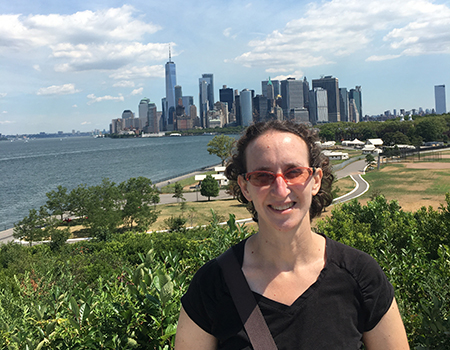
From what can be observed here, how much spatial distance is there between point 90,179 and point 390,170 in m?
51.7

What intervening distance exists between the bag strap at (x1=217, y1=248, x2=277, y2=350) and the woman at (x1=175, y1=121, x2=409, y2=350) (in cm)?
3

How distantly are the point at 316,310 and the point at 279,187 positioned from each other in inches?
22.3

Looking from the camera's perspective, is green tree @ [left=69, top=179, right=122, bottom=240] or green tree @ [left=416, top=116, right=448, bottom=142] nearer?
green tree @ [left=69, top=179, right=122, bottom=240]

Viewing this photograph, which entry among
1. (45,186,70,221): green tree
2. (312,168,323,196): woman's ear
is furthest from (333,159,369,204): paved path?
(312,168,323,196): woman's ear

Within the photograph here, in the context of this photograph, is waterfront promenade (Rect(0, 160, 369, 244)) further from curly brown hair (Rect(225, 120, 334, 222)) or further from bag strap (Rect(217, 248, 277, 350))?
bag strap (Rect(217, 248, 277, 350))

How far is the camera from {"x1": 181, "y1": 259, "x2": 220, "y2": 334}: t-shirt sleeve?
159 centimetres

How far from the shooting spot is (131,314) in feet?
8.14

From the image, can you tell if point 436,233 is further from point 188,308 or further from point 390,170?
point 390,170

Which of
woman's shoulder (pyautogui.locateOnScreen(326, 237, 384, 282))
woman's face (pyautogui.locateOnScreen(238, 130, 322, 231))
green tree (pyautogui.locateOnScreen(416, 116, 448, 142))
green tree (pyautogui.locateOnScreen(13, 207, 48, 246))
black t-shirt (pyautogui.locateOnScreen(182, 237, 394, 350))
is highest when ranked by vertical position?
green tree (pyautogui.locateOnScreen(416, 116, 448, 142))

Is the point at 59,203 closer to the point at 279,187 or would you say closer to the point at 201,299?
the point at 201,299

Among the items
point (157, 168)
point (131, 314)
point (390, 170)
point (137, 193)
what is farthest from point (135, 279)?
point (157, 168)

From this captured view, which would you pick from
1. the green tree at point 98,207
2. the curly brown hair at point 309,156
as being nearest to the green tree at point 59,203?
the green tree at point 98,207

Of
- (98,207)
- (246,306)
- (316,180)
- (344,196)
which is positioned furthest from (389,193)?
(246,306)

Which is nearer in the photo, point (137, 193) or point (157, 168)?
point (137, 193)
